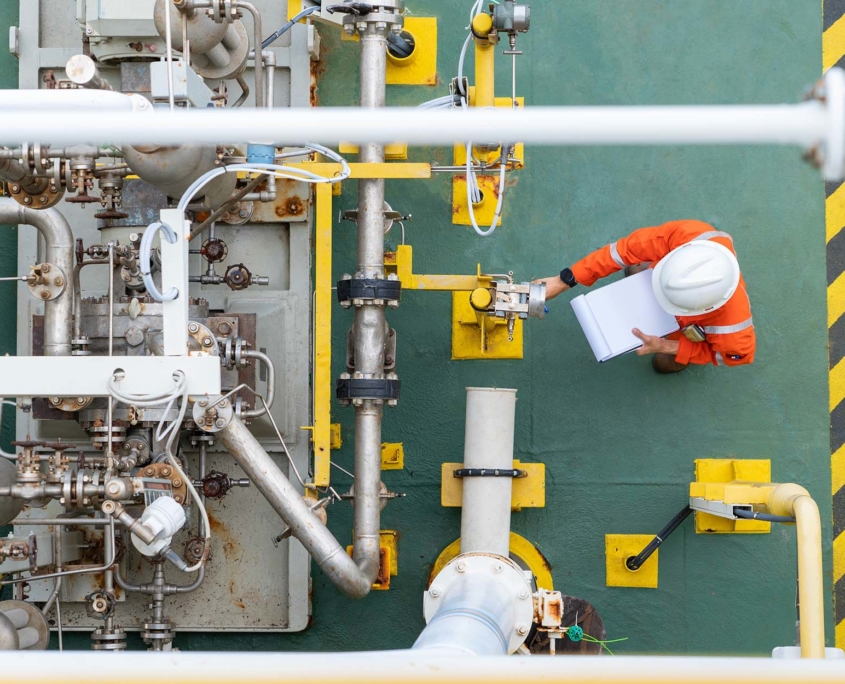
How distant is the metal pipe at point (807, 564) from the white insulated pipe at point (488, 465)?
0.76 m

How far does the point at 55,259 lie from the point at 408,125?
1.77 m

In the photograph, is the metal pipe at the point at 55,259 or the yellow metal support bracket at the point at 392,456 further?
the yellow metal support bracket at the point at 392,456

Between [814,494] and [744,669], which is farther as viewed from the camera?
[814,494]

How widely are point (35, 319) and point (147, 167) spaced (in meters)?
0.81

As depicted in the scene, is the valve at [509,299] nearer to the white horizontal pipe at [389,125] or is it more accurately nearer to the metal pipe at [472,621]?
the metal pipe at [472,621]

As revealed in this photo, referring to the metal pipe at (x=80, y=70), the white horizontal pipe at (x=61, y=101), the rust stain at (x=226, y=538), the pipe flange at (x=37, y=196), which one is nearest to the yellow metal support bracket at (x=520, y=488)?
the rust stain at (x=226, y=538)

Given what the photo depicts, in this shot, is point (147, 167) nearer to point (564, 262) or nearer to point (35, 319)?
point (35, 319)

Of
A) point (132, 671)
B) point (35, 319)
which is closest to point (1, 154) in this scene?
point (35, 319)

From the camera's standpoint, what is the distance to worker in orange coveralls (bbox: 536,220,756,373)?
2.69m

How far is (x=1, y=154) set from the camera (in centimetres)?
233

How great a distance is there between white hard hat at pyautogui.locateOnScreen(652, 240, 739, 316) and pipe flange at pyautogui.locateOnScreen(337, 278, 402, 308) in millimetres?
781

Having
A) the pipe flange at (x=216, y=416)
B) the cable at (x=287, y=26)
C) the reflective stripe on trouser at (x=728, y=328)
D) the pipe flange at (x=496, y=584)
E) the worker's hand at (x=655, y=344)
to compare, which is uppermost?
the cable at (x=287, y=26)

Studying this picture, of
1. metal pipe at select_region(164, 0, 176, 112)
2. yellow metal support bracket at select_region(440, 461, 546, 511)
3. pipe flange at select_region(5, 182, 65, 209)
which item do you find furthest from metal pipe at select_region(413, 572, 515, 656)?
pipe flange at select_region(5, 182, 65, 209)

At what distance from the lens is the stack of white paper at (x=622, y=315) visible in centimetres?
290
